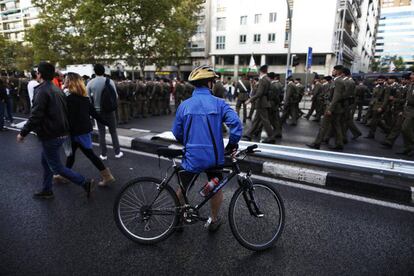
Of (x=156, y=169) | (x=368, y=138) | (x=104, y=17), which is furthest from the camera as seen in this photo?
(x=104, y=17)

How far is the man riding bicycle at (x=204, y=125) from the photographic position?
8.55 ft

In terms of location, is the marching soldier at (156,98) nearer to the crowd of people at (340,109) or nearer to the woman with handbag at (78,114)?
the crowd of people at (340,109)

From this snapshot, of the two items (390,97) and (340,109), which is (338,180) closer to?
(340,109)

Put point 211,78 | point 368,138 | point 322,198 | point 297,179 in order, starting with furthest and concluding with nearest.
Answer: point 368,138 → point 297,179 → point 322,198 → point 211,78

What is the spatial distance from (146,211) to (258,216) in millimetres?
1156

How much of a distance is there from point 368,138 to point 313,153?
14.2ft

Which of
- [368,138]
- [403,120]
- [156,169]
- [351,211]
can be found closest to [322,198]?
[351,211]

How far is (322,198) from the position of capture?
403 cm

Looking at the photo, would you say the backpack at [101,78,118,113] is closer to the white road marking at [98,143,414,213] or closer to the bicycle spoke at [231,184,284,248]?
the white road marking at [98,143,414,213]

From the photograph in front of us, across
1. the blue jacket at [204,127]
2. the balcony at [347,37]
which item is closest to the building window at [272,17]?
the balcony at [347,37]

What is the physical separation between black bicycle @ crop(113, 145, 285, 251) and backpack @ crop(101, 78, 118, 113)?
3.14 m

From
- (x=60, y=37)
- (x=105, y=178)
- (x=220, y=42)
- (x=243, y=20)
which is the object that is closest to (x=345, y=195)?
(x=105, y=178)

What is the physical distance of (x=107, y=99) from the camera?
18.1ft

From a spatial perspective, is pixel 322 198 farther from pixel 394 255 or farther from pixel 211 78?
pixel 211 78
